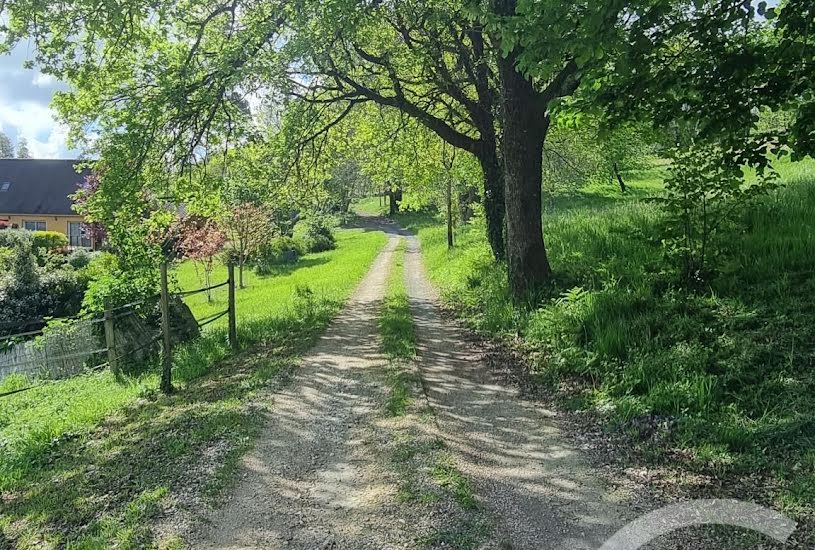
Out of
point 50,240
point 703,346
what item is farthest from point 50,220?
point 703,346

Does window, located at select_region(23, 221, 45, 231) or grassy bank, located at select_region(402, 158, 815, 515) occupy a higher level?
window, located at select_region(23, 221, 45, 231)

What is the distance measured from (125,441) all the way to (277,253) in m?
29.7

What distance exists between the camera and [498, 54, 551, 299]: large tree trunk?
10070mm

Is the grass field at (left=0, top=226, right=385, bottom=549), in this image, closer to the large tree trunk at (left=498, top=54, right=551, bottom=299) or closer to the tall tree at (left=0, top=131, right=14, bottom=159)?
the large tree trunk at (left=498, top=54, right=551, bottom=299)

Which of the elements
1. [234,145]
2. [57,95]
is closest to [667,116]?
[234,145]

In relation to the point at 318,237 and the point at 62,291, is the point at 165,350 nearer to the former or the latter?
the point at 62,291

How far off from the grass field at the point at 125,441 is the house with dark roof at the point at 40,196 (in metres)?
41.2

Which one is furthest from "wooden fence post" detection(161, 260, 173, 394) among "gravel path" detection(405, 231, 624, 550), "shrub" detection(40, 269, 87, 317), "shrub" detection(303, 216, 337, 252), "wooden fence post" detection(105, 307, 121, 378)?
"shrub" detection(303, 216, 337, 252)

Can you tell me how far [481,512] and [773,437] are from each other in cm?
247

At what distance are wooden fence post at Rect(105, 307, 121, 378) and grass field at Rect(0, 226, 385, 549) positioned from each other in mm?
242

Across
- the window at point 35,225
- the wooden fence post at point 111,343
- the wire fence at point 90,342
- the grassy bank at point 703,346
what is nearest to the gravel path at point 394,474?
the grassy bank at point 703,346

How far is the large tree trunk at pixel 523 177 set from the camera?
10.1 m

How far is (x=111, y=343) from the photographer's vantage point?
9781 mm

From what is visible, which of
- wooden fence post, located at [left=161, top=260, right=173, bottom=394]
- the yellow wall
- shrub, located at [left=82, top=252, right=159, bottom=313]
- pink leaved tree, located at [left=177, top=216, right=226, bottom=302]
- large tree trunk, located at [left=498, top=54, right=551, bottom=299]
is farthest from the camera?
the yellow wall
